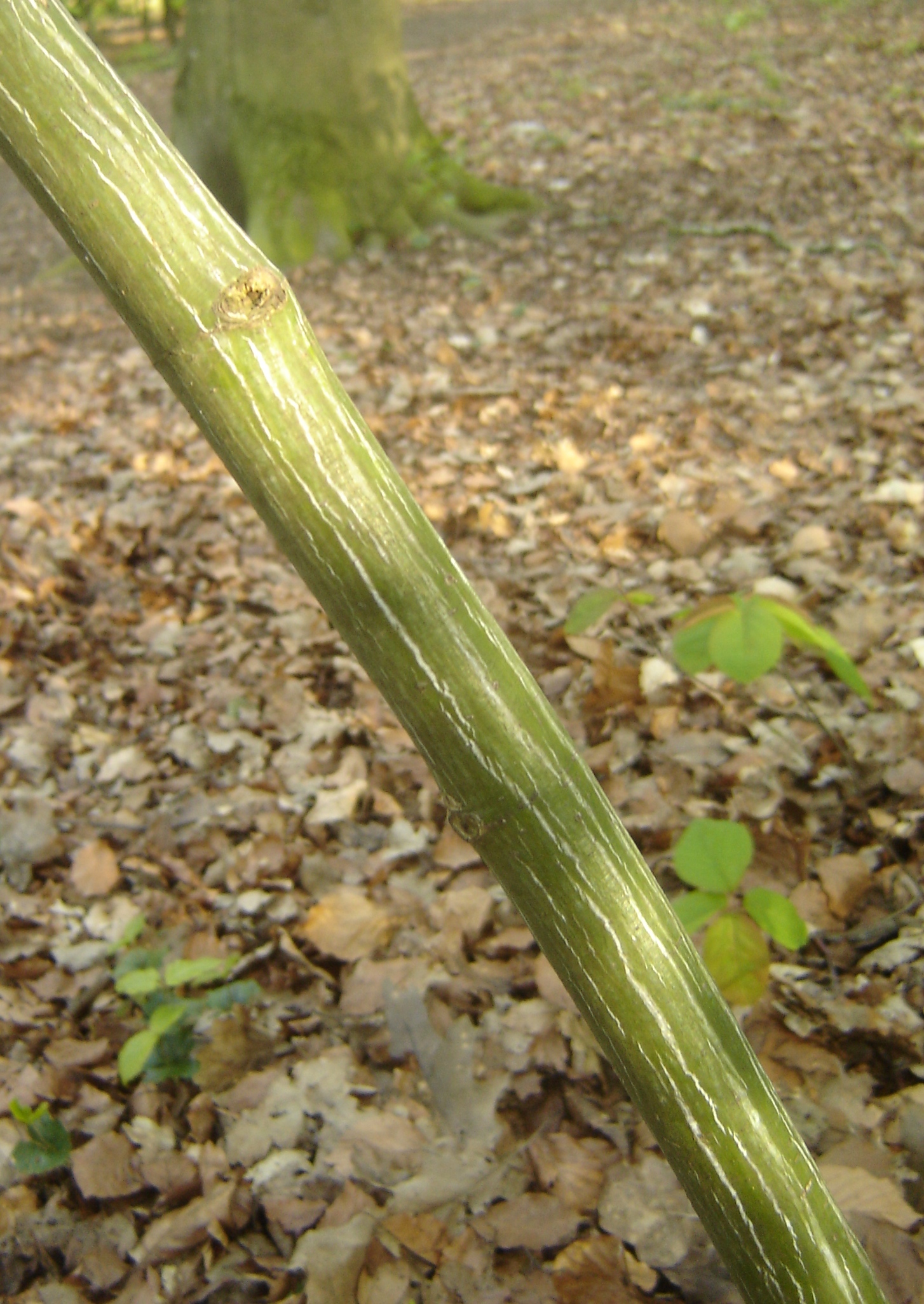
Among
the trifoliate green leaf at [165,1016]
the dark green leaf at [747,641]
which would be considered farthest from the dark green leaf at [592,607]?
the trifoliate green leaf at [165,1016]

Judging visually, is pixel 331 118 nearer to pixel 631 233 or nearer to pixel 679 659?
pixel 631 233

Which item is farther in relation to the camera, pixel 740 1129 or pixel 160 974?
pixel 160 974

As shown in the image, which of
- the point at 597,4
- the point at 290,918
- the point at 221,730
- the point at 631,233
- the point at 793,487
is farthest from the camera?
the point at 597,4

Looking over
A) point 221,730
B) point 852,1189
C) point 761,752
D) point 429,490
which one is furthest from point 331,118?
point 852,1189

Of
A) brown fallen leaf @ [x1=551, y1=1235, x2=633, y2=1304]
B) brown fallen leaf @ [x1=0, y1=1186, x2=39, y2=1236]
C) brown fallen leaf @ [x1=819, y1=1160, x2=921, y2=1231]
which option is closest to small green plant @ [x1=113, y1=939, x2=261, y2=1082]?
brown fallen leaf @ [x1=0, y1=1186, x2=39, y2=1236]

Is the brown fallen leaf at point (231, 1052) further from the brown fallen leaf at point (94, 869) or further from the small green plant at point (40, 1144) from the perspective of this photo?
the brown fallen leaf at point (94, 869)

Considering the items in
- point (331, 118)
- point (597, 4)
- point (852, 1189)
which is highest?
point (597, 4)

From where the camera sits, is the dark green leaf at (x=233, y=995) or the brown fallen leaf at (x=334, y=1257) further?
the dark green leaf at (x=233, y=995)
